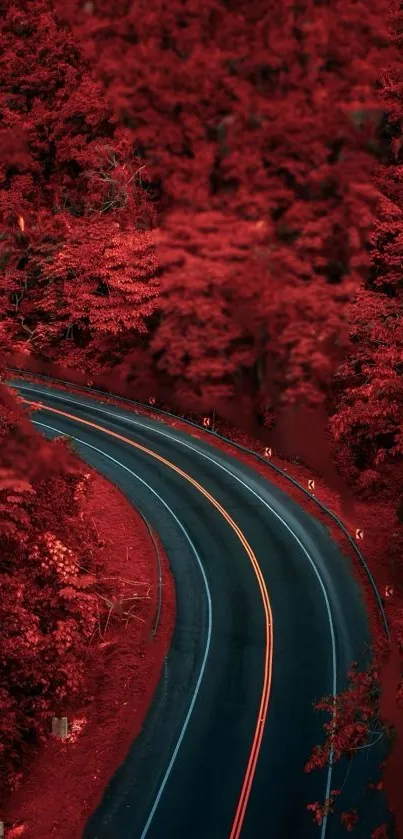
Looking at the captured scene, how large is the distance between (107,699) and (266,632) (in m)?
5.60

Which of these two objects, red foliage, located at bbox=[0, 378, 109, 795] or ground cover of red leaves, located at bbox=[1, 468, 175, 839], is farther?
red foliage, located at bbox=[0, 378, 109, 795]

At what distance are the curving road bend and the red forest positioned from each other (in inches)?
174

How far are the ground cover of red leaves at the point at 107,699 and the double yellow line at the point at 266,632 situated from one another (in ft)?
10.9

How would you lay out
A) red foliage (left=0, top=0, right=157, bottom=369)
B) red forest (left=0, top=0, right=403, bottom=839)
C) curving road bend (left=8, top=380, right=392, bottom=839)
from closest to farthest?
curving road bend (left=8, top=380, right=392, bottom=839), red forest (left=0, top=0, right=403, bottom=839), red foliage (left=0, top=0, right=157, bottom=369)

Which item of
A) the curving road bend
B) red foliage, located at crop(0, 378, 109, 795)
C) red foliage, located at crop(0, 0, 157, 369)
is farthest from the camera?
red foliage, located at crop(0, 0, 157, 369)

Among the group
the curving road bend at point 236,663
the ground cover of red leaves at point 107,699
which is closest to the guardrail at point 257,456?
the curving road bend at point 236,663

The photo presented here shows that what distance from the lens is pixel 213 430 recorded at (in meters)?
39.8

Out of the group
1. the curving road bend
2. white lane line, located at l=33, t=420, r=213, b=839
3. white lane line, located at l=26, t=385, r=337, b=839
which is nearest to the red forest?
white lane line, located at l=26, t=385, r=337, b=839

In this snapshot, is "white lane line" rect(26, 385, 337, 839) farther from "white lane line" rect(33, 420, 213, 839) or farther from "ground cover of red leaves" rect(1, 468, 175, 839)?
"ground cover of red leaves" rect(1, 468, 175, 839)

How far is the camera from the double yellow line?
15992 millimetres

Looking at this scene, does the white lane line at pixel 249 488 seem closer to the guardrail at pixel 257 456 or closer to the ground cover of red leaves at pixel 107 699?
the guardrail at pixel 257 456

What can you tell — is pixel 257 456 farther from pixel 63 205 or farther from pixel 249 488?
pixel 63 205

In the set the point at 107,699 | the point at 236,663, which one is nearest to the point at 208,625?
the point at 236,663

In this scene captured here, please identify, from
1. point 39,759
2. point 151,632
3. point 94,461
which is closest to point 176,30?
point 94,461
